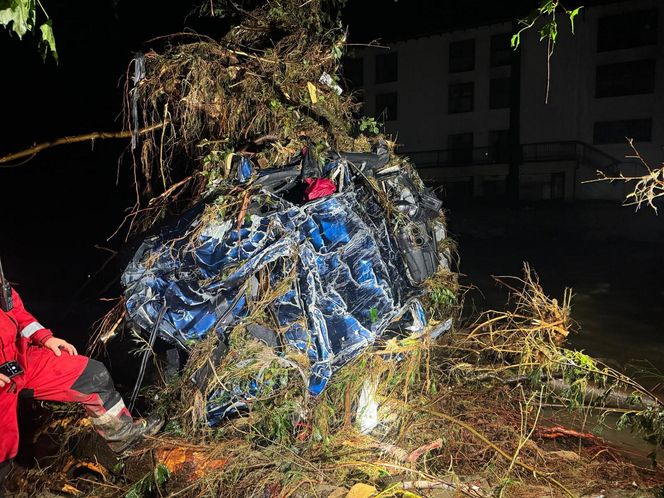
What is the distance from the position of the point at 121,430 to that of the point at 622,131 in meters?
28.5

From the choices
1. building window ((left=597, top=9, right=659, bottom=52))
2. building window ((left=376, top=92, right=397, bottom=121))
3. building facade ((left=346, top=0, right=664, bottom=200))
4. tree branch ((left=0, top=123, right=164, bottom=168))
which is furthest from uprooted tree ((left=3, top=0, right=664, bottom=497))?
building window ((left=376, top=92, right=397, bottom=121))

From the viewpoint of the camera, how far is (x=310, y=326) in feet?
12.0

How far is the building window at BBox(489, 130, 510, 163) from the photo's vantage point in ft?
90.3

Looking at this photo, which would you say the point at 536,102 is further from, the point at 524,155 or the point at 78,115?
the point at 78,115

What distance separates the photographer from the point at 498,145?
2784 cm

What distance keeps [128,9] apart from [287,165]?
3.97m

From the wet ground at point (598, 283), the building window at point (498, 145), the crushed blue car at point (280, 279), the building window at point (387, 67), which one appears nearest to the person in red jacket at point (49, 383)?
the crushed blue car at point (280, 279)

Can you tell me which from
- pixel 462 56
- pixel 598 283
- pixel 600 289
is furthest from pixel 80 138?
pixel 462 56

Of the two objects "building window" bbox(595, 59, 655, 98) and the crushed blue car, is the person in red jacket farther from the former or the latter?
"building window" bbox(595, 59, 655, 98)

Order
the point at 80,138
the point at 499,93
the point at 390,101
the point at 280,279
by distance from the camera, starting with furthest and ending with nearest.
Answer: the point at 390,101 < the point at 499,93 < the point at 80,138 < the point at 280,279

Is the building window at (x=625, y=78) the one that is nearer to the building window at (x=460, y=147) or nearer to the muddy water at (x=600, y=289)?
the building window at (x=460, y=147)

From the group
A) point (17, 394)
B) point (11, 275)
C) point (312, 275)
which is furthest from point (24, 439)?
point (11, 275)

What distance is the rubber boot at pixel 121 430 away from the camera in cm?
328

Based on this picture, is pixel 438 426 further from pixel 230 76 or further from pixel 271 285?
pixel 230 76
